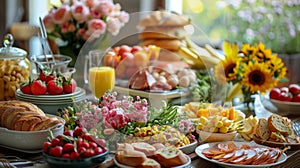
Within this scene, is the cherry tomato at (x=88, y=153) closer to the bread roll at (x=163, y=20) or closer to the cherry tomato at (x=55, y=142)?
the cherry tomato at (x=55, y=142)

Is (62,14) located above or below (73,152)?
above

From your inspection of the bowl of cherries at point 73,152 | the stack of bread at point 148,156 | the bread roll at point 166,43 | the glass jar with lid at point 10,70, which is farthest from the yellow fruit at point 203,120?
the bread roll at point 166,43

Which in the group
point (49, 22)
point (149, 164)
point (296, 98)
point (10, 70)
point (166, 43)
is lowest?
point (149, 164)

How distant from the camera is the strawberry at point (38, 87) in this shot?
76.3 inches

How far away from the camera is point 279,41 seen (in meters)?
4.00

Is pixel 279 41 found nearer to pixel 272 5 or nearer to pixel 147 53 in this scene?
pixel 272 5

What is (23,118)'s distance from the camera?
164 cm

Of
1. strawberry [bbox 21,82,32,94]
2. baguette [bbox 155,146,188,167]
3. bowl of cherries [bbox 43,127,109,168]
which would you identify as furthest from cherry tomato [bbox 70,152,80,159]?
strawberry [bbox 21,82,32,94]

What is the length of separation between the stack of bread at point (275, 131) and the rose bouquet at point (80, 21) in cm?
111

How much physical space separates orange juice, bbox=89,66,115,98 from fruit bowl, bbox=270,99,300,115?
72 cm

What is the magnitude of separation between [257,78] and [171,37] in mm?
Result: 620

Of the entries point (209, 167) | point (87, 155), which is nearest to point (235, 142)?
point (209, 167)

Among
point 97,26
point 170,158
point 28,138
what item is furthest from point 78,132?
point 97,26

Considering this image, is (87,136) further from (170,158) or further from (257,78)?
(257,78)
